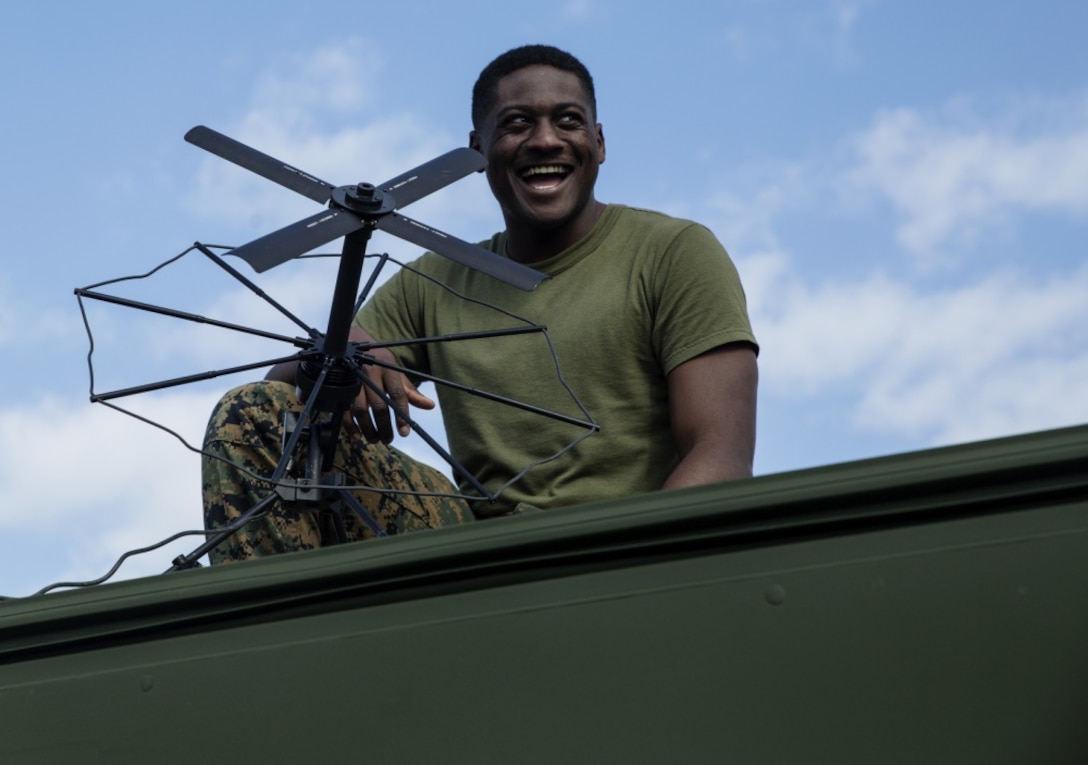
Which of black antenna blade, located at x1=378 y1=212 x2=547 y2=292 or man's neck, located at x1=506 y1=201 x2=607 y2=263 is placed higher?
man's neck, located at x1=506 y1=201 x2=607 y2=263

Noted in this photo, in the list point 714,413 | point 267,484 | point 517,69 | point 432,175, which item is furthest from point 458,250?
point 517,69

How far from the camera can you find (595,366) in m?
3.53

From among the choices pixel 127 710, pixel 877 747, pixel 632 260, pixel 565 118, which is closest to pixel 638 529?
pixel 877 747

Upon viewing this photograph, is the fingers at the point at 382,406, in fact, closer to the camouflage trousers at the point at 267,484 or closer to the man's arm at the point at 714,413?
the camouflage trousers at the point at 267,484

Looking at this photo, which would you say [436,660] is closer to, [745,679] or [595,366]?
[745,679]

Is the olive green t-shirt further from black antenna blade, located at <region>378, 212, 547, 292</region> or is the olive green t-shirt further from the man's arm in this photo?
black antenna blade, located at <region>378, 212, 547, 292</region>

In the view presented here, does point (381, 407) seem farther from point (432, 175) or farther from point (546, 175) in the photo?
point (546, 175)

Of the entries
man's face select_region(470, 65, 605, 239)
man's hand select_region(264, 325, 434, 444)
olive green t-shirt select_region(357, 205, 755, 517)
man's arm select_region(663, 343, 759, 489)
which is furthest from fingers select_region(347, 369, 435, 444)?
man's face select_region(470, 65, 605, 239)

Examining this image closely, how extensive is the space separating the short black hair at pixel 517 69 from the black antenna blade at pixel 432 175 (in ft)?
2.81

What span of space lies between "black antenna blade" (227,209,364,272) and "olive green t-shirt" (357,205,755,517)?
608mm

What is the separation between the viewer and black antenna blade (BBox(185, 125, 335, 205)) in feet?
9.45

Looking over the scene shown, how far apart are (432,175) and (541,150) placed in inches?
33.9

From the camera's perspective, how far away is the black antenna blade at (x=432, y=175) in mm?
2936

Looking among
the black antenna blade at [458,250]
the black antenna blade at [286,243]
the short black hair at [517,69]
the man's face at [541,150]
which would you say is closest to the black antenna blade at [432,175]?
the black antenna blade at [458,250]
